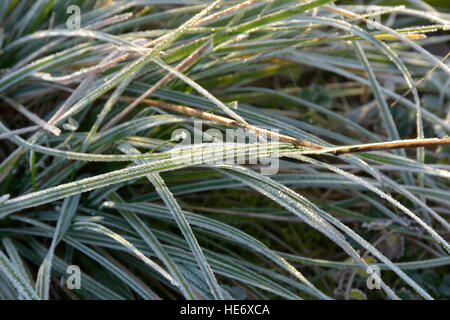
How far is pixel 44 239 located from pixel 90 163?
0.21 metres

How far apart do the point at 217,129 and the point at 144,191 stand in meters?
0.26

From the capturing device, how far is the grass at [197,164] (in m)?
0.97

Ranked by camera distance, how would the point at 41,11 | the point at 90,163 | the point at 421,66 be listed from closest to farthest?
the point at 90,163, the point at 41,11, the point at 421,66

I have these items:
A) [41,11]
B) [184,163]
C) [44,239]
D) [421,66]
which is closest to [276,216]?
[184,163]

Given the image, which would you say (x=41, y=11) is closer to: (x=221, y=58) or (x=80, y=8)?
(x=80, y=8)

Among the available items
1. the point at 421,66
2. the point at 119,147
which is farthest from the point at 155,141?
the point at 421,66

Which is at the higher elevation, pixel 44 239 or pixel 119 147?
pixel 119 147

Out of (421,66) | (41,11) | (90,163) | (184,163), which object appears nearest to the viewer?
(184,163)

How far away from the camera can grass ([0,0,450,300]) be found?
3.19 ft

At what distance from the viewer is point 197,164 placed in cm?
92

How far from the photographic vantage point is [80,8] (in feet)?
4.32

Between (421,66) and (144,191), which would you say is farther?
(421,66)
